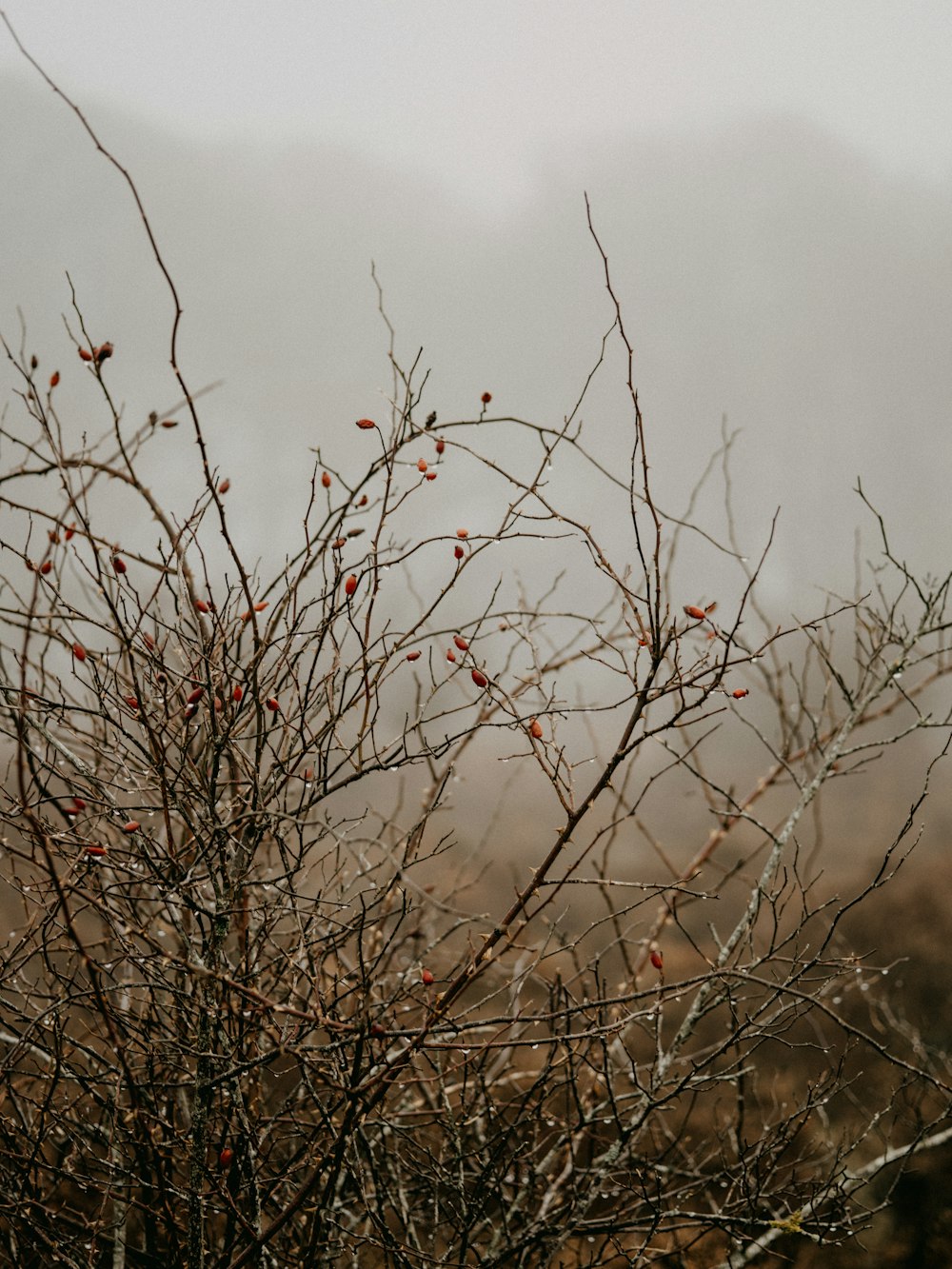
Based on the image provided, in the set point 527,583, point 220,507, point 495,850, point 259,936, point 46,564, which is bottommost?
point 259,936

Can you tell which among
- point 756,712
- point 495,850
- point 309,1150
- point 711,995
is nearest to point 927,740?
point 756,712

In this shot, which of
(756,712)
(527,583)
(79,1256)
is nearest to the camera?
(79,1256)

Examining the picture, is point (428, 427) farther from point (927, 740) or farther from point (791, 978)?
point (927, 740)

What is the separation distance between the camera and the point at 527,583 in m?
16.5

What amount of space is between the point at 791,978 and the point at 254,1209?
1.23 m

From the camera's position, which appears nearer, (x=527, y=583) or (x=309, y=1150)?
(x=309, y=1150)

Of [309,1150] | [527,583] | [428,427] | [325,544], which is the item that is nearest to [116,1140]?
[309,1150]

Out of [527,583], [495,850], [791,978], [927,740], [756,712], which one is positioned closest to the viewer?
[791,978]

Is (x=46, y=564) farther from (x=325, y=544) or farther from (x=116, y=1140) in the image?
(x=116, y=1140)

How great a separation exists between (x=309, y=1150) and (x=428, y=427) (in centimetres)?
183

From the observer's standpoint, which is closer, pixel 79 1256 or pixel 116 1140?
pixel 116 1140

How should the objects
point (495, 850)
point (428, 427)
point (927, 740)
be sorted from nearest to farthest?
point (428, 427)
point (495, 850)
point (927, 740)

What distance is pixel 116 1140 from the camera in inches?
70.9

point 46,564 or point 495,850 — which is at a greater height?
point 495,850
